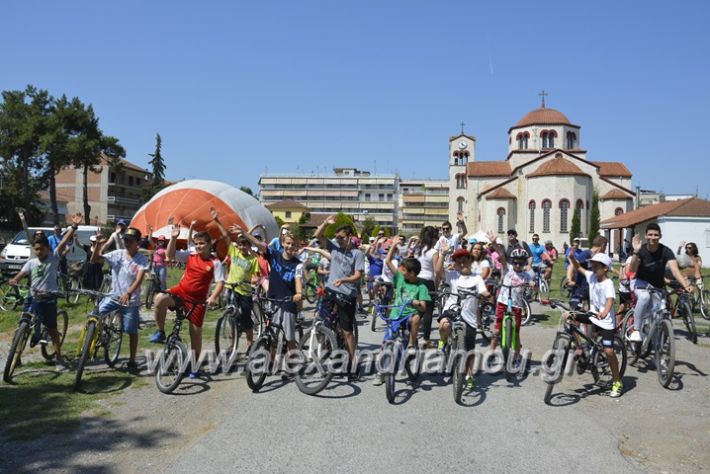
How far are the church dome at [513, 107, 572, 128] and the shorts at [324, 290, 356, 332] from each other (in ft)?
261

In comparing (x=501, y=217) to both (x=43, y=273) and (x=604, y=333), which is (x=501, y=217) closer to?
(x=604, y=333)

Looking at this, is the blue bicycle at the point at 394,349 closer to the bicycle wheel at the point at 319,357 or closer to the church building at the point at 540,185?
the bicycle wheel at the point at 319,357

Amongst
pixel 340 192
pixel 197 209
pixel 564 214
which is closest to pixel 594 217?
pixel 564 214

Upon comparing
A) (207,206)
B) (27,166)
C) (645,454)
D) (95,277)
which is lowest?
(645,454)

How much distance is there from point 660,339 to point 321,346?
14.2 feet

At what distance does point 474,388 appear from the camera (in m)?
7.02

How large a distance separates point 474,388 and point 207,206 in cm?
2185

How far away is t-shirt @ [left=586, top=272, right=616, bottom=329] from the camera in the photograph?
6.69 meters

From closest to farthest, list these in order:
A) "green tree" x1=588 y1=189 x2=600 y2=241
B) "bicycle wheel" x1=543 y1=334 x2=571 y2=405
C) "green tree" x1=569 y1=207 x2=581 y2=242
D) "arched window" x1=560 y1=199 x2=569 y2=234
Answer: "bicycle wheel" x1=543 y1=334 x2=571 y2=405 → "green tree" x1=588 y1=189 x2=600 y2=241 → "green tree" x1=569 y1=207 x2=581 y2=242 → "arched window" x1=560 y1=199 x2=569 y2=234

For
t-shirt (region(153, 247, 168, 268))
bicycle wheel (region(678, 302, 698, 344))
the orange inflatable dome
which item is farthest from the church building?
t-shirt (region(153, 247, 168, 268))

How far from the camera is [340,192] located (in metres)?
134

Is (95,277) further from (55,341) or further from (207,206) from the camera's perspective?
(207,206)

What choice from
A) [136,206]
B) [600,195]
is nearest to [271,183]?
[136,206]

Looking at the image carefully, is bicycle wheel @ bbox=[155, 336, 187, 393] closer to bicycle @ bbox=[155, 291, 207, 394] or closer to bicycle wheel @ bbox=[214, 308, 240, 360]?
bicycle @ bbox=[155, 291, 207, 394]
